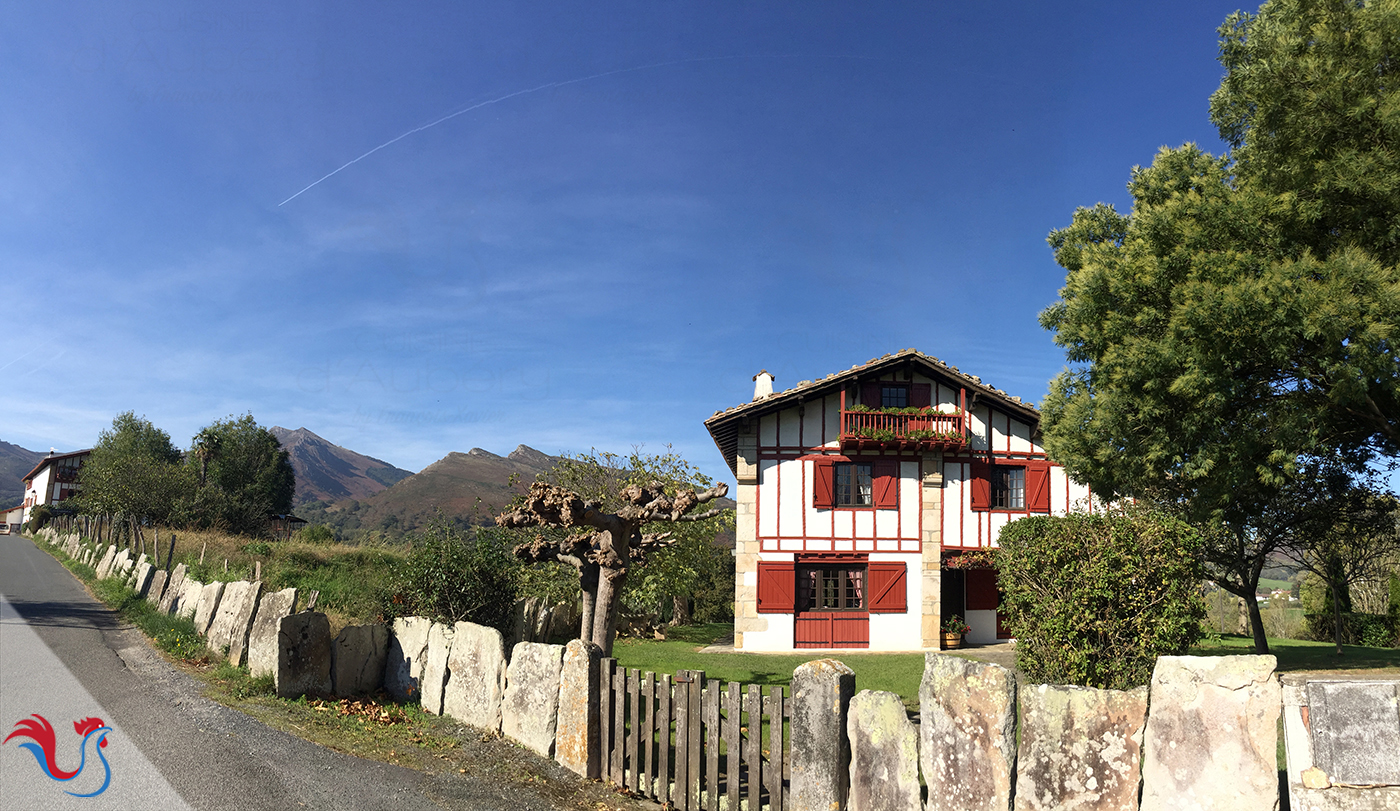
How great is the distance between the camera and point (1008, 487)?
72.1 feet

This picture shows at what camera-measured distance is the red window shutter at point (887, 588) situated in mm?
20922

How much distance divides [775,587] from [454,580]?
11.9m

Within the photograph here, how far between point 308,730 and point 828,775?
591 cm

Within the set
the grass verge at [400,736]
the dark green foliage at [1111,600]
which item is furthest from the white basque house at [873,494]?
the grass verge at [400,736]

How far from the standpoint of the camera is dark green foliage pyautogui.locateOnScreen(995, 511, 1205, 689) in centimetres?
902

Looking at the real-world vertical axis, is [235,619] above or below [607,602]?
below

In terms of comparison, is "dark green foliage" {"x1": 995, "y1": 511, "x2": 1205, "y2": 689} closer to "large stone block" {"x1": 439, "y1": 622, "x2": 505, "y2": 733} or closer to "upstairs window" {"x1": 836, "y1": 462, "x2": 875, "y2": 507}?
"large stone block" {"x1": 439, "y1": 622, "x2": 505, "y2": 733}

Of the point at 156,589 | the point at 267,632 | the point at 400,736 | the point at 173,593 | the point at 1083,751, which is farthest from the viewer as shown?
the point at 156,589

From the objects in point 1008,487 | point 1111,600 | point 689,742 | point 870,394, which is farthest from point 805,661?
point 689,742

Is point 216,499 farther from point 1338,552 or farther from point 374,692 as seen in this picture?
point 1338,552

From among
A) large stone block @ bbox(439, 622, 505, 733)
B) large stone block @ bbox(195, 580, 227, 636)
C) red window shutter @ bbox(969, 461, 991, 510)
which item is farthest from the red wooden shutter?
large stone block @ bbox(195, 580, 227, 636)

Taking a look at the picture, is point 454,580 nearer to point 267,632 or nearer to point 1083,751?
point 267,632

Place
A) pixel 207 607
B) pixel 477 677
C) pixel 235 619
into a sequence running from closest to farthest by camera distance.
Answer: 1. pixel 477 677
2. pixel 235 619
3. pixel 207 607

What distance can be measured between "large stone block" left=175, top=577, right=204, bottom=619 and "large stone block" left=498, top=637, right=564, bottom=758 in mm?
8132
